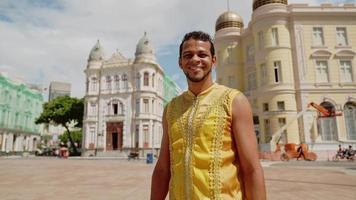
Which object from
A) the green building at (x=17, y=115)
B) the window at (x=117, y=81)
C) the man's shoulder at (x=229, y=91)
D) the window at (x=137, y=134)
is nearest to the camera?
the man's shoulder at (x=229, y=91)

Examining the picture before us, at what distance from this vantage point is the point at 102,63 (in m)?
44.1

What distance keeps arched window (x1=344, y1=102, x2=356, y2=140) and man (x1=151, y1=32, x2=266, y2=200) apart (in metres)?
26.1

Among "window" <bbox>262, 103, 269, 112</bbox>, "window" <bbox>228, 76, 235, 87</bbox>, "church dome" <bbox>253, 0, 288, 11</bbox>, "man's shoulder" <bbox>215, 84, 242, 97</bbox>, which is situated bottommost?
"man's shoulder" <bbox>215, 84, 242, 97</bbox>

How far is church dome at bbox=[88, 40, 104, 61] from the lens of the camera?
44.5m

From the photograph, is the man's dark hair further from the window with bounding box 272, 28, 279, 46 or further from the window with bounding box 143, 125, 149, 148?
the window with bounding box 143, 125, 149, 148

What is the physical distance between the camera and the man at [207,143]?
154 cm

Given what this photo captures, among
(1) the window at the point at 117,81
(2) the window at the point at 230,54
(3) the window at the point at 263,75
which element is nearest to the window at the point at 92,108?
(1) the window at the point at 117,81

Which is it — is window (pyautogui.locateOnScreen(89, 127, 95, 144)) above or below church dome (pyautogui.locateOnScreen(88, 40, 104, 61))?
below

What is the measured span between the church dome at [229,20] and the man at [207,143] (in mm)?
30406

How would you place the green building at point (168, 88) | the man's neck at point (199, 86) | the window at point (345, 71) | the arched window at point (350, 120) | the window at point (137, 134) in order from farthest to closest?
the green building at point (168, 88), the window at point (137, 134), the window at point (345, 71), the arched window at point (350, 120), the man's neck at point (199, 86)

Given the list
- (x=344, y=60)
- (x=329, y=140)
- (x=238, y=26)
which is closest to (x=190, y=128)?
(x=329, y=140)

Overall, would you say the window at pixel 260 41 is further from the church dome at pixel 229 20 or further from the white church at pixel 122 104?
the white church at pixel 122 104

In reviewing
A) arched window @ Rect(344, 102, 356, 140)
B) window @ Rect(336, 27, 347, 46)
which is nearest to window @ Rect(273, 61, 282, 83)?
window @ Rect(336, 27, 347, 46)

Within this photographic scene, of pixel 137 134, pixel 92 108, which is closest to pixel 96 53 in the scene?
pixel 92 108
